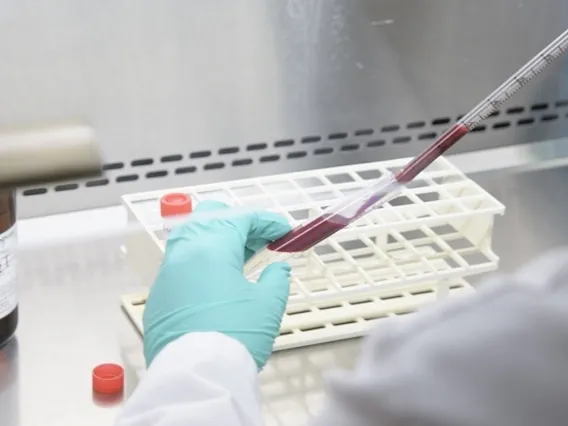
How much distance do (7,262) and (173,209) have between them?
16 cm

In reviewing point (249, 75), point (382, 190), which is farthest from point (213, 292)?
point (249, 75)

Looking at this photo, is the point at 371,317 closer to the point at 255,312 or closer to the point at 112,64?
the point at 255,312

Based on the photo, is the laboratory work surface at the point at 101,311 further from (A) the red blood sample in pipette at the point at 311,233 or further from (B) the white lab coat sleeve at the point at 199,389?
(B) the white lab coat sleeve at the point at 199,389

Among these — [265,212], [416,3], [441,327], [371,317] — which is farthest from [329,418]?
[416,3]

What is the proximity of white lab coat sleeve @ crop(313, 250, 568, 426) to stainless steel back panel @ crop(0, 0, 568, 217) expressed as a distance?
74 cm

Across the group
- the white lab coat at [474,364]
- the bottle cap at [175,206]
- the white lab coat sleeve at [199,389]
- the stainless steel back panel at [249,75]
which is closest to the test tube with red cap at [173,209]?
the bottle cap at [175,206]

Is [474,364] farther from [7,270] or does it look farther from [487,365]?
[7,270]

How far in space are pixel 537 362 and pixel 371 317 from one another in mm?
673

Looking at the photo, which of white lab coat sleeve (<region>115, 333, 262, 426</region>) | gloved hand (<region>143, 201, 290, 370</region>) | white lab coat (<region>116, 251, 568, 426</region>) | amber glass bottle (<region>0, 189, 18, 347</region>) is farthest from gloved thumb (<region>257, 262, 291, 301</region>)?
white lab coat (<region>116, 251, 568, 426</region>)

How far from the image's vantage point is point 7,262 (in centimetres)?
93

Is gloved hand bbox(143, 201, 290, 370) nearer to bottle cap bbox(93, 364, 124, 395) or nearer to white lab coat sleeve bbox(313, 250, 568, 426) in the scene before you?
bottle cap bbox(93, 364, 124, 395)

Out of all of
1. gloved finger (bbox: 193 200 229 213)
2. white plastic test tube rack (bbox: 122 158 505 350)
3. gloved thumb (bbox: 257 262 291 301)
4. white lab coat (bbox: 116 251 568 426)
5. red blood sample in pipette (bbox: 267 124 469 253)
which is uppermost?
white lab coat (bbox: 116 251 568 426)

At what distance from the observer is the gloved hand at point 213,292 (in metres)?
0.77

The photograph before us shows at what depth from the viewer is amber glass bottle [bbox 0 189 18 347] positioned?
92cm
